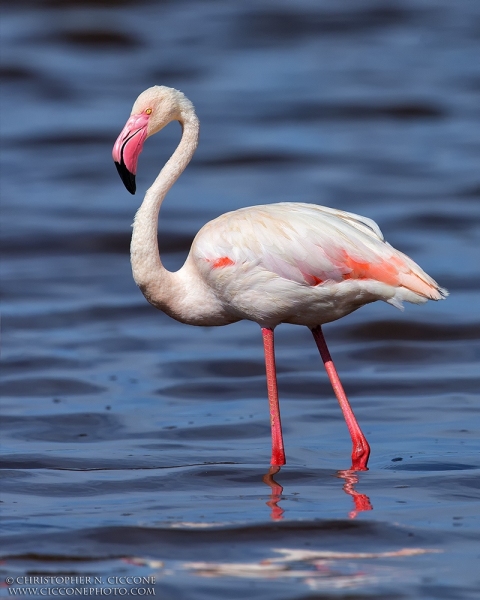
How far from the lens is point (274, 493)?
5484 mm

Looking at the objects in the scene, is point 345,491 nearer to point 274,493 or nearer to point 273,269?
point 274,493

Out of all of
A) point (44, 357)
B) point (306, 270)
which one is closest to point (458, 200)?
point (44, 357)

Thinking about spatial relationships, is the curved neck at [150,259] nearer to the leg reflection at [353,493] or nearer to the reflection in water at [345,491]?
the reflection in water at [345,491]

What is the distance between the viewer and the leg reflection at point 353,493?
202 inches

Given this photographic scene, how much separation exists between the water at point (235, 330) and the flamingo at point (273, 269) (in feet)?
2.60

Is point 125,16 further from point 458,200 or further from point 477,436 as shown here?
point 477,436

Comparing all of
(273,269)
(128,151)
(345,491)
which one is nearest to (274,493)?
(345,491)

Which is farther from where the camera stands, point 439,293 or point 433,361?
point 433,361

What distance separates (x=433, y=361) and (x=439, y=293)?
346 centimetres

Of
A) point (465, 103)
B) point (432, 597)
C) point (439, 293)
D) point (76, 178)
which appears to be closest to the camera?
point (432, 597)

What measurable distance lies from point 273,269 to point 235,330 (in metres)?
4.43

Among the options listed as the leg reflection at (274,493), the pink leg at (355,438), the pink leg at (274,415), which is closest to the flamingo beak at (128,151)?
the pink leg at (274,415)

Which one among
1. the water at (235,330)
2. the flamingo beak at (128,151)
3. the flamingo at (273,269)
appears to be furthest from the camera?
the flamingo beak at (128,151)

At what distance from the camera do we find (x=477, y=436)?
668 cm
